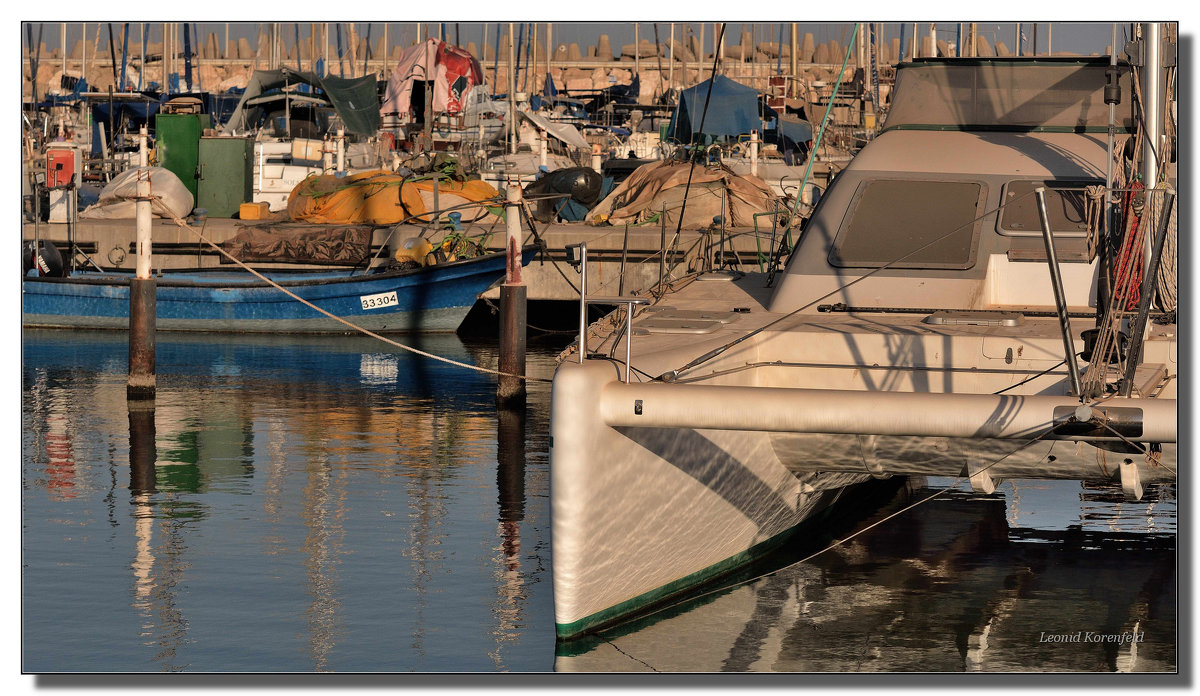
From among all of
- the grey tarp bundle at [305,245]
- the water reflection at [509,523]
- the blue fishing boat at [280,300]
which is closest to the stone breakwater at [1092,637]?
the water reflection at [509,523]

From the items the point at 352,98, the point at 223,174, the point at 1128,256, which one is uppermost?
the point at 352,98

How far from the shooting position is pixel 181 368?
1769 cm

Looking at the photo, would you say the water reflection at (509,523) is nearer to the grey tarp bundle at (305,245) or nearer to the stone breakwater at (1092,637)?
the stone breakwater at (1092,637)

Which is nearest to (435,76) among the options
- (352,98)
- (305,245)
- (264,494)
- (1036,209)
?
(352,98)

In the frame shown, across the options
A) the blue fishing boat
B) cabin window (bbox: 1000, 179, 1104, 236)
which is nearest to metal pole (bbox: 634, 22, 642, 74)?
the blue fishing boat

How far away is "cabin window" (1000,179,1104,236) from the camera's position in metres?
9.37

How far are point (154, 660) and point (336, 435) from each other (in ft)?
20.6

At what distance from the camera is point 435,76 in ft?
102

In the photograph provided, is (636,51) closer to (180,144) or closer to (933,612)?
(180,144)

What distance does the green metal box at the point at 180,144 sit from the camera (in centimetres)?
2483

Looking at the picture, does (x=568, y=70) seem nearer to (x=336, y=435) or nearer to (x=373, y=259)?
(x=373, y=259)

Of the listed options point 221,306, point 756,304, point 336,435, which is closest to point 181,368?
point 221,306

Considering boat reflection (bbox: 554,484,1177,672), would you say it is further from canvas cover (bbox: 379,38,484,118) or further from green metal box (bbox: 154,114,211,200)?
Answer: canvas cover (bbox: 379,38,484,118)

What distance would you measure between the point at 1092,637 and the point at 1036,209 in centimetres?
290
